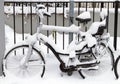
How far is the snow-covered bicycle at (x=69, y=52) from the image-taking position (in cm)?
681

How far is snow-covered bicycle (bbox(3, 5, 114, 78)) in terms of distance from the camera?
6.81 m

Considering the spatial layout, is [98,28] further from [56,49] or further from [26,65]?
[26,65]

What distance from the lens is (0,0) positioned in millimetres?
6887

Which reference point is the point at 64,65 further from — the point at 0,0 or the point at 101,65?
the point at 0,0

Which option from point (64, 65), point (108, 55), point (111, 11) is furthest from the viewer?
point (111, 11)

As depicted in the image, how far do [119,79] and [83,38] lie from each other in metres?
0.96

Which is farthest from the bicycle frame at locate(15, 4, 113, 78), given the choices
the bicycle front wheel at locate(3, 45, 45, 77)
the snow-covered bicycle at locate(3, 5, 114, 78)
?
the bicycle front wheel at locate(3, 45, 45, 77)

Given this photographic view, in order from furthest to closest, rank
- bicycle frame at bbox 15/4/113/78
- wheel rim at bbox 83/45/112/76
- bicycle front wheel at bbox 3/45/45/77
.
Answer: wheel rim at bbox 83/45/112/76, bicycle front wheel at bbox 3/45/45/77, bicycle frame at bbox 15/4/113/78

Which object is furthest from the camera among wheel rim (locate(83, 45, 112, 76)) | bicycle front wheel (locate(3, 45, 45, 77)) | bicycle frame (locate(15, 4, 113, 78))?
wheel rim (locate(83, 45, 112, 76))

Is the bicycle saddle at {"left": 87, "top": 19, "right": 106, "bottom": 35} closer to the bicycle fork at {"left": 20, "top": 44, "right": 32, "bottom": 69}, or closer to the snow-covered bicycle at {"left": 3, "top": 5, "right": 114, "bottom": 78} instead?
the snow-covered bicycle at {"left": 3, "top": 5, "right": 114, "bottom": 78}

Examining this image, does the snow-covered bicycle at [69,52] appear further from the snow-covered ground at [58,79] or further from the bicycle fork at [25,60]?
the snow-covered ground at [58,79]

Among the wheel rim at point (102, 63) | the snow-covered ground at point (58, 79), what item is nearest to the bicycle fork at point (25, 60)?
the snow-covered ground at point (58, 79)

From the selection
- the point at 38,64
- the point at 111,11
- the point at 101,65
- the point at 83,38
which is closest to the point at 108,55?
the point at 101,65

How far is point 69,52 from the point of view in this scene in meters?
6.86
